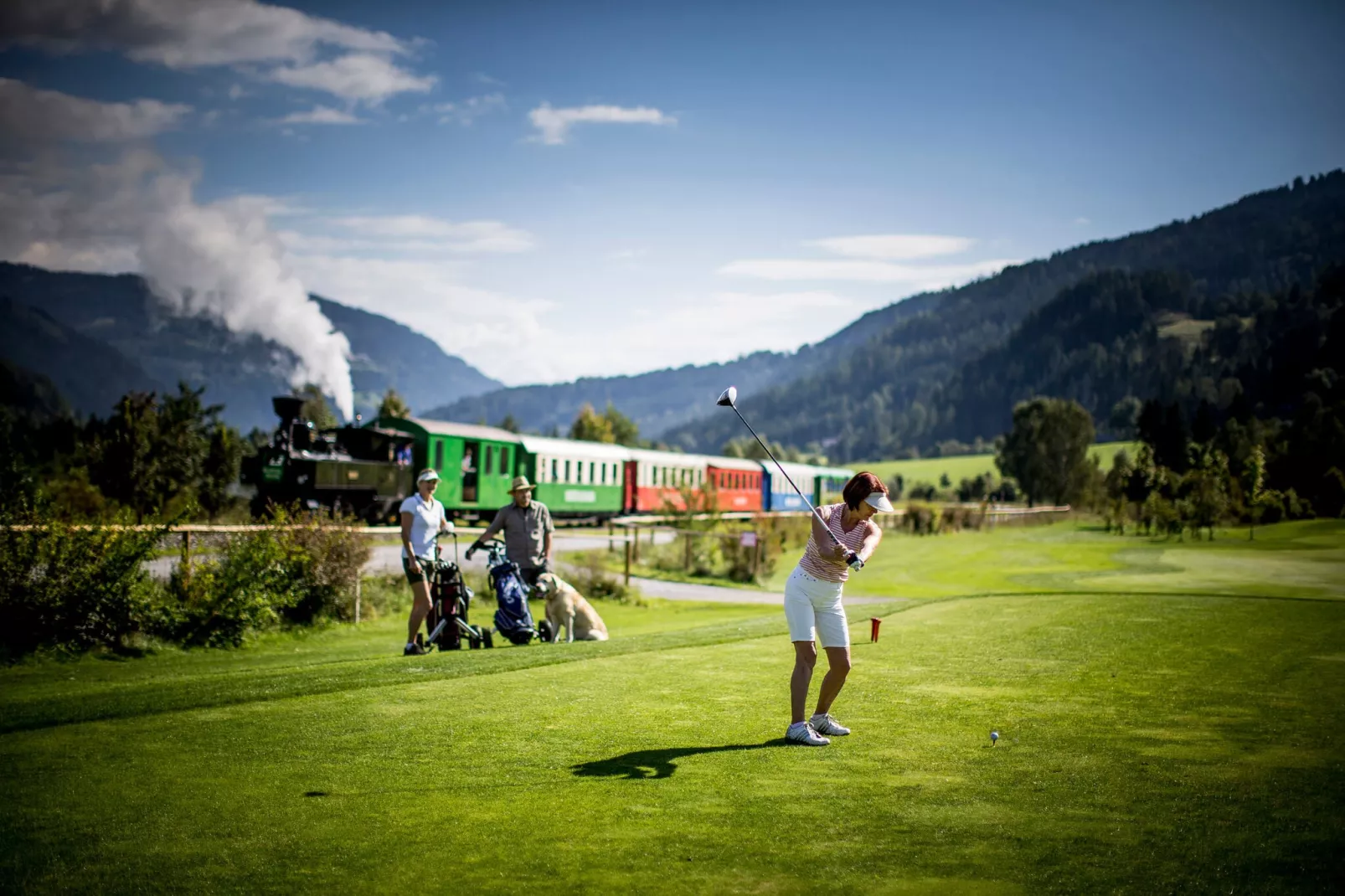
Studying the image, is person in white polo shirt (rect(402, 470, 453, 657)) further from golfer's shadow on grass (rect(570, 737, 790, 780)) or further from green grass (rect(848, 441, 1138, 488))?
green grass (rect(848, 441, 1138, 488))

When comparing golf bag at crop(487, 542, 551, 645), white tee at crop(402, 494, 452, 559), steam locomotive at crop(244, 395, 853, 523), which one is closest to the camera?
white tee at crop(402, 494, 452, 559)

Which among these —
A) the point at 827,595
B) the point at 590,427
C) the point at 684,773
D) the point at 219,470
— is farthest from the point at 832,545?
the point at 590,427

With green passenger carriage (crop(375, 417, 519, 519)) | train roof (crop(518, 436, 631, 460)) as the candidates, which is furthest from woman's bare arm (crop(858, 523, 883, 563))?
train roof (crop(518, 436, 631, 460))

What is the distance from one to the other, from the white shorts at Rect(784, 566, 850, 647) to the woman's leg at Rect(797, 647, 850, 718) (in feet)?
0.19

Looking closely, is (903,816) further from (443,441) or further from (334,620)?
(443,441)

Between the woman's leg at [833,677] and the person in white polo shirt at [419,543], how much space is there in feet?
18.0

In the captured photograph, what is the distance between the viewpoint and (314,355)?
73.4 m

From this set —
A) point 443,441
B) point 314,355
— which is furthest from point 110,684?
point 314,355

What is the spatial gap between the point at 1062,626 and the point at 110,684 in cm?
991

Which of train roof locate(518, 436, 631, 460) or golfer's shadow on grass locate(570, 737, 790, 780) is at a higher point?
train roof locate(518, 436, 631, 460)

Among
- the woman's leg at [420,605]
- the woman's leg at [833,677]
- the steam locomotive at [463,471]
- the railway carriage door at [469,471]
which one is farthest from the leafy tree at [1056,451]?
the woman's leg at [833,677]

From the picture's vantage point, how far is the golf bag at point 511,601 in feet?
39.6

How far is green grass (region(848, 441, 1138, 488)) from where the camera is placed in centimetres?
14888

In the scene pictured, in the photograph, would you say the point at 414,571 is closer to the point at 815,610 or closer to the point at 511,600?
the point at 511,600
